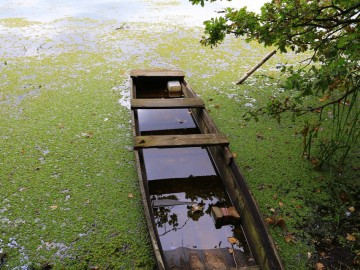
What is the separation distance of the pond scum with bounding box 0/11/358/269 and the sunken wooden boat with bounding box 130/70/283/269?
0.87 ft

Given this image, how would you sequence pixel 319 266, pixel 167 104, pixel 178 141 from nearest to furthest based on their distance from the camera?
pixel 319 266, pixel 178 141, pixel 167 104

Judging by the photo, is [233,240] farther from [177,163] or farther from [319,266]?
[177,163]

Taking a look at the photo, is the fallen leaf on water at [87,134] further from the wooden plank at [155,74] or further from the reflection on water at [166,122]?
the wooden plank at [155,74]

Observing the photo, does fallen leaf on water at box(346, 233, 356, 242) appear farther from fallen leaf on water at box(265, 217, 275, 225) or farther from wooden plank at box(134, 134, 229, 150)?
wooden plank at box(134, 134, 229, 150)

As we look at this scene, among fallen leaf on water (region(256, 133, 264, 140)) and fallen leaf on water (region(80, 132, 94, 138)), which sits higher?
fallen leaf on water (region(80, 132, 94, 138))

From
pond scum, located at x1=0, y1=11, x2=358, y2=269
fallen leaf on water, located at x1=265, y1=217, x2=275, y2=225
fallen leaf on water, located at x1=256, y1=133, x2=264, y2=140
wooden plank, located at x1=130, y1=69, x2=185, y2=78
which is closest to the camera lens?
pond scum, located at x1=0, y1=11, x2=358, y2=269

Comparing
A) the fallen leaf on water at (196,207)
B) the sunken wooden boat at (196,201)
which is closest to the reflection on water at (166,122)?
the sunken wooden boat at (196,201)

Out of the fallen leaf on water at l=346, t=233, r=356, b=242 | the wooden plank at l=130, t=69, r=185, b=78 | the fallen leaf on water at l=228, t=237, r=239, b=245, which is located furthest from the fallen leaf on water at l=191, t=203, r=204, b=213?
the wooden plank at l=130, t=69, r=185, b=78

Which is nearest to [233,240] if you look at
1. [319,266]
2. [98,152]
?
[319,266]

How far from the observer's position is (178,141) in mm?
3439

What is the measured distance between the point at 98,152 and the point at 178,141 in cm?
110

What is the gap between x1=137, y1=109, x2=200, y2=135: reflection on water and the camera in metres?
4.41

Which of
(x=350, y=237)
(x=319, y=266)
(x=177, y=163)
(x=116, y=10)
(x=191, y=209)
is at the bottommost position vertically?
(x=319, y=266)

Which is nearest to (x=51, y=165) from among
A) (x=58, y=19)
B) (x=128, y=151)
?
(x=128, y=151)
